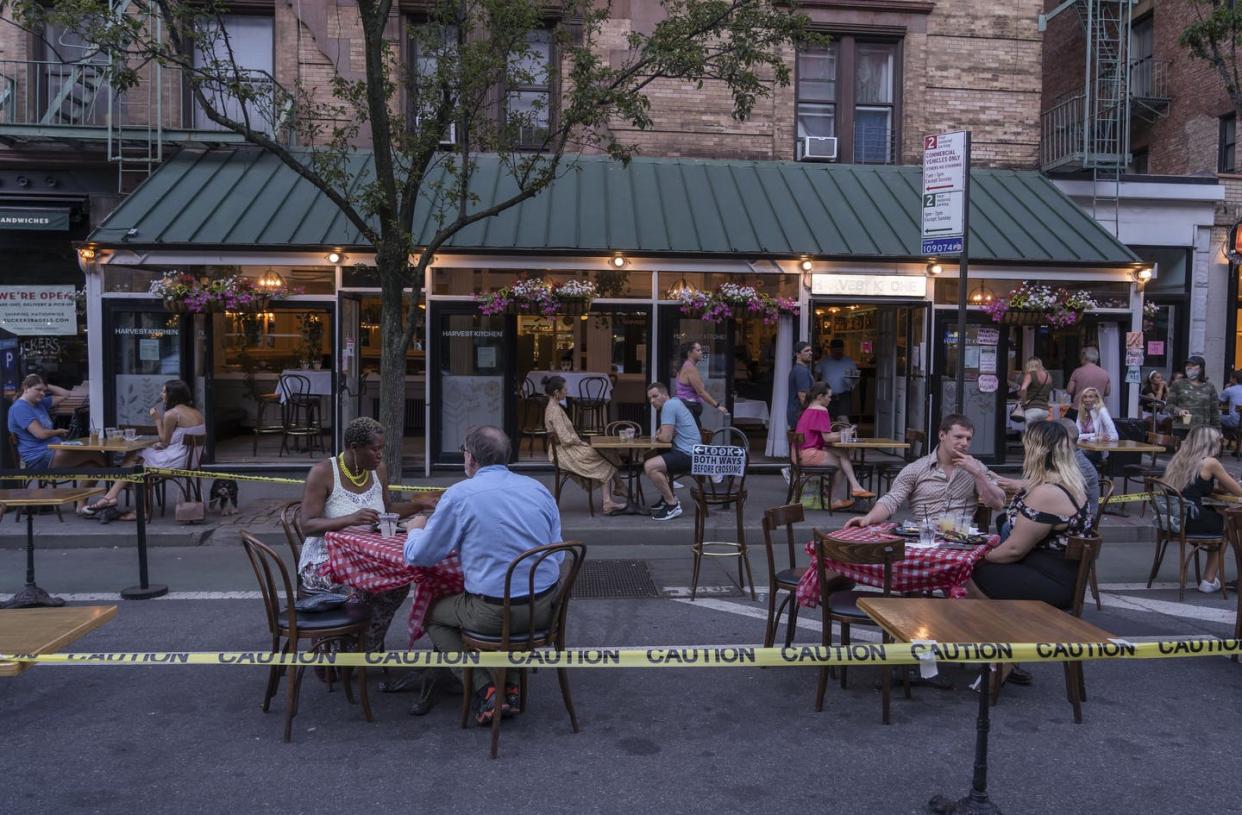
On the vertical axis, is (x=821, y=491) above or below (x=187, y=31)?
below

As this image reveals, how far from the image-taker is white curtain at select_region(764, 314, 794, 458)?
522 inches

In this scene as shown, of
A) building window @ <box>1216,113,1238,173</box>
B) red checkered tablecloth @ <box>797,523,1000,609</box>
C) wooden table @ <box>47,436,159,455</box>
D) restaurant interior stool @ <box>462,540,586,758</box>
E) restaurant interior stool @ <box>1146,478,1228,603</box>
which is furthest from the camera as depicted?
building window @ <box>1216,113,1238,173</box>

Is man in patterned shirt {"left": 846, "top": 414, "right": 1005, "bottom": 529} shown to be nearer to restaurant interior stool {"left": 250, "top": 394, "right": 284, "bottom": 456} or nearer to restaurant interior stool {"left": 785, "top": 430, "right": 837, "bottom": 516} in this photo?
restaurant interior stool {"left": 785, "top": 430, "right": 837, "bottom": 516}

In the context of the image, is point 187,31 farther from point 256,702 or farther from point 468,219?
point 256,702

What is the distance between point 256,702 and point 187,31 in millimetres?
6311

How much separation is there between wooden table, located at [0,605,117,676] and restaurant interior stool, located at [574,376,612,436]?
9.56m

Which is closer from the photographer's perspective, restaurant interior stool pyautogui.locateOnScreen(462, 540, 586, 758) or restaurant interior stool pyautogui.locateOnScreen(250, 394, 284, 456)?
restaurant interior stool pyautogui.locateOnScreen(462, 540, 586, 758)

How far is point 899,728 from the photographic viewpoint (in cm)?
477

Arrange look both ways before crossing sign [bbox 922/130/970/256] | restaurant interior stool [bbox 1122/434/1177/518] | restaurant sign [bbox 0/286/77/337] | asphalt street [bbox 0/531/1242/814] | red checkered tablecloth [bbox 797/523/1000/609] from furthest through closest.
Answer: restaurant sign [bbox 0/286/77/337] → restaurant interior stool [bbox 1122/434/1177/518] → look both ways before crossing sign [bbox 922/130/970/256] → red checkered tablecloth [bbox 797/523/1000/609] → asphalt street [bbox 0/531/1242/814]

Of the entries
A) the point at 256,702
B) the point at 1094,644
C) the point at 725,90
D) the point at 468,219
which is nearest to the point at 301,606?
the point at 256,702

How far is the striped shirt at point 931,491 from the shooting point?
19.9 ft

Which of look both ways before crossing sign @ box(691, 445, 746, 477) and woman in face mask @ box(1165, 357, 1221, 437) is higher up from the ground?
woman in face mask @ box(1165, 357, 1221, 437)

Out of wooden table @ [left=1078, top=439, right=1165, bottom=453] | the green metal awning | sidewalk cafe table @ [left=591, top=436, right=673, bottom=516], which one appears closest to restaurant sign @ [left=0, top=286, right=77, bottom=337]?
the green metal awning

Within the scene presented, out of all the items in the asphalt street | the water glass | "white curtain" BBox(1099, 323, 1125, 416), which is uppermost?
"white curtain" BBox(1099, 323, 1125, 416)
